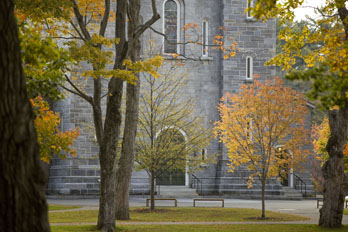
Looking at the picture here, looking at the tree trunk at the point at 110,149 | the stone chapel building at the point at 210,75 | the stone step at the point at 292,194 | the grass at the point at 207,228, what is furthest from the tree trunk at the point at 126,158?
the stone step at the point at 292,194

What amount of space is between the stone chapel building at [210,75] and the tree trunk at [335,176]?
49.4 ft

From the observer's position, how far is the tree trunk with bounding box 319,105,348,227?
15.3 m

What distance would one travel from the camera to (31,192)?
5.46 metres

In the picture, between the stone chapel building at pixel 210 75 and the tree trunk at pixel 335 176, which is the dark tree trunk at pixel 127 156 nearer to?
the tree trunk at pixel 335 176

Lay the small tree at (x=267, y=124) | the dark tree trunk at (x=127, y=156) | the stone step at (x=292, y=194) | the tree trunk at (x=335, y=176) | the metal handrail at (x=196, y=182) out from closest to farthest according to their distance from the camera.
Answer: the tree trunk at (x=335, y=176) < the dark tree trunk at (x=127, y=156) < the small tree at (x=267, y=124) < the metal handrail at (x=196, y=182) < the stone step at (x=292, y=194)

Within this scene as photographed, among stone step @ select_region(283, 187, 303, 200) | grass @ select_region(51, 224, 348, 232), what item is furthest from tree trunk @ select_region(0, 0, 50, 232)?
stone step @ select_region(283, 187, 303, 200)

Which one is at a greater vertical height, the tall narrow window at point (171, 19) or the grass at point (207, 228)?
the tall narrow window at point (171, 19)

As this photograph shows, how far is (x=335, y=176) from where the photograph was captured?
1549 cm

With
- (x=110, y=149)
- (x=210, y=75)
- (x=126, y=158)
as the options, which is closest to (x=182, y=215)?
(x=126, y=158)

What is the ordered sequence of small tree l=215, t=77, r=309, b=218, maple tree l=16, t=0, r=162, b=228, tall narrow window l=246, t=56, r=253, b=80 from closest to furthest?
1. maple tree l=16, t=0, r=162, b=228
2. small tree l=215, t=77, r=309, b=218
3. tall narrow window l=246, t=56, r=253, b=80

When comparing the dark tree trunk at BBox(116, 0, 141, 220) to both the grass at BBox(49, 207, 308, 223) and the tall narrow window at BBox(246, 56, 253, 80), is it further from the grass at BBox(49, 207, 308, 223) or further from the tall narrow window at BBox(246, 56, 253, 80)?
the tall narrow window at BBox(246, 56, 253, 80)

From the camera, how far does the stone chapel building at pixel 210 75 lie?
99.9 feet

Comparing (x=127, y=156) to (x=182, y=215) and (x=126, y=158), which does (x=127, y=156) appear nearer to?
(x=126, y=158)

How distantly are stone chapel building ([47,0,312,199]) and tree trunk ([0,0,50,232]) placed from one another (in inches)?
975
